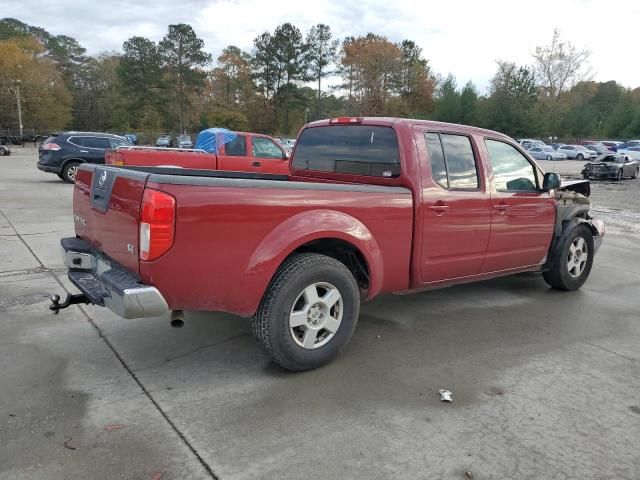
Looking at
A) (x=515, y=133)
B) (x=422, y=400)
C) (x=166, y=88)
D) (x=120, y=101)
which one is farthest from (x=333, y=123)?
(x=120, y=101)

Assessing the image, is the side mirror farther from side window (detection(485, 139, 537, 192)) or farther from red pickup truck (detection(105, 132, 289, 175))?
red pickup truck (detection(105, 132, 289, 175))

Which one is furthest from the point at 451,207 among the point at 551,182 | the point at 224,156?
the point at 224,156

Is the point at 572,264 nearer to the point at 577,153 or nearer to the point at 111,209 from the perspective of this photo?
the point at 111,209

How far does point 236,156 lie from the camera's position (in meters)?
13.2

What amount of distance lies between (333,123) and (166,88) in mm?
72456

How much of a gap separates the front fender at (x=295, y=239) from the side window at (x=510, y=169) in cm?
180

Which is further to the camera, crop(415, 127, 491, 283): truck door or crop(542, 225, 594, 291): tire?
crop(542, 225, 594, 291): tire

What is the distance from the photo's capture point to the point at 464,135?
4730 millimetres

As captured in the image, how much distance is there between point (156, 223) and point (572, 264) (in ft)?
15.9

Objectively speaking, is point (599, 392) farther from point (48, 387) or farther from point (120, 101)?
point (120, 101)

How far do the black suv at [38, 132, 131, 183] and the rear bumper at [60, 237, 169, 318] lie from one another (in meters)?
13.7

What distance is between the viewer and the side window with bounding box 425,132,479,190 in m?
4.42

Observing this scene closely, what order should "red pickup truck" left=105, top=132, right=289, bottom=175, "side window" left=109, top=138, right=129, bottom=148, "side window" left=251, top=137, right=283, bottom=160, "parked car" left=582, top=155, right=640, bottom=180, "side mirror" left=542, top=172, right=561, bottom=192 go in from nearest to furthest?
"side mirror" left=542, top=172, right=561, bottom=192 → "red pickup truck" left=105, top=132, right=289, bottom=175 → "side window" left=251, top=137, right=283, bottom=160 → "side window" left=109, top=138, right=129, bottom=148 → "parked car" left=582, top=155, right=640, bottom=180

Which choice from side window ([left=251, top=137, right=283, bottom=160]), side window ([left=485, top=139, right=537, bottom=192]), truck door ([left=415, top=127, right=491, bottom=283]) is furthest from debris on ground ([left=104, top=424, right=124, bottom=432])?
side window ([left=251, top=137, right=283, bottom=160])
